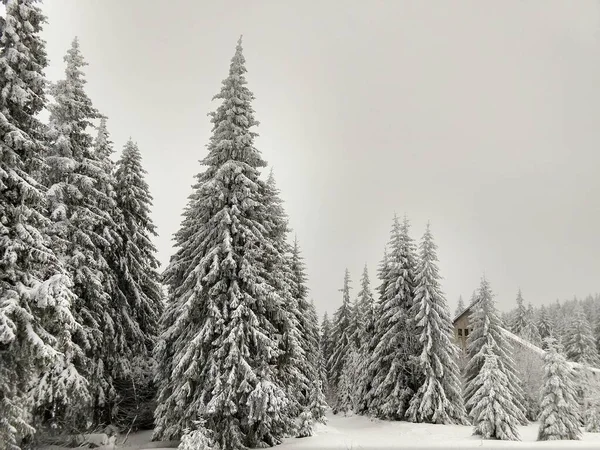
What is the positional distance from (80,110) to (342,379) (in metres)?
40.6

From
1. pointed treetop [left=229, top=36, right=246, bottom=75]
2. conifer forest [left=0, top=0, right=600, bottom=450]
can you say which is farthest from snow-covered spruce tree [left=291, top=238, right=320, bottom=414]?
pointed treetop [left=229, top=36, right=246, bottom=75]

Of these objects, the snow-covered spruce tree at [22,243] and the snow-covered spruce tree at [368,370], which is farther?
the snow-covered spruce tree at [368,370]

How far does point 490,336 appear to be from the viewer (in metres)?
36.2

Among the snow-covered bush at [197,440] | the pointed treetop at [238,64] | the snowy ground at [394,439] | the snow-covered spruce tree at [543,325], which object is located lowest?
the snowy ground at [394,439]

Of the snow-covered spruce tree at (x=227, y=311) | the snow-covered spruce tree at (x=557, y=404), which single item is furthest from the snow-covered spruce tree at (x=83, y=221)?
the snow-covered spruce tree at (x=557, y=404)

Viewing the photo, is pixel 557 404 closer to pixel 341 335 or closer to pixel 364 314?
pixel 364 314

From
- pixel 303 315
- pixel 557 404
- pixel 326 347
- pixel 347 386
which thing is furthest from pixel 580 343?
pixel 303 315

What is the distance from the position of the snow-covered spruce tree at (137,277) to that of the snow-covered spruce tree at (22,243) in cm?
996

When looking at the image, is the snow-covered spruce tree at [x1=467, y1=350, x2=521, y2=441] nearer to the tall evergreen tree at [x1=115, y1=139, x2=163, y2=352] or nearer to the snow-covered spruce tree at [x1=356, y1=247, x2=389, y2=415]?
the snow-covered spruce tree at [x1=356, y1=247, x2=389, y2=415]

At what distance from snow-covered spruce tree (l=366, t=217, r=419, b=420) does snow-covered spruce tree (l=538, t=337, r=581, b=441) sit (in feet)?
31.8

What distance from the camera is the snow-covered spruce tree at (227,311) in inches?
683

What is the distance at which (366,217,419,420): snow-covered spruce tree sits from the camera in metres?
34.0

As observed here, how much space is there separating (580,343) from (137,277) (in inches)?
2298

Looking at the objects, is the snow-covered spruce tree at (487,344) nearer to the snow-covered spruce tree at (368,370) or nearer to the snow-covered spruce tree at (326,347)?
the snow-covered spruce tree at (368,370)
